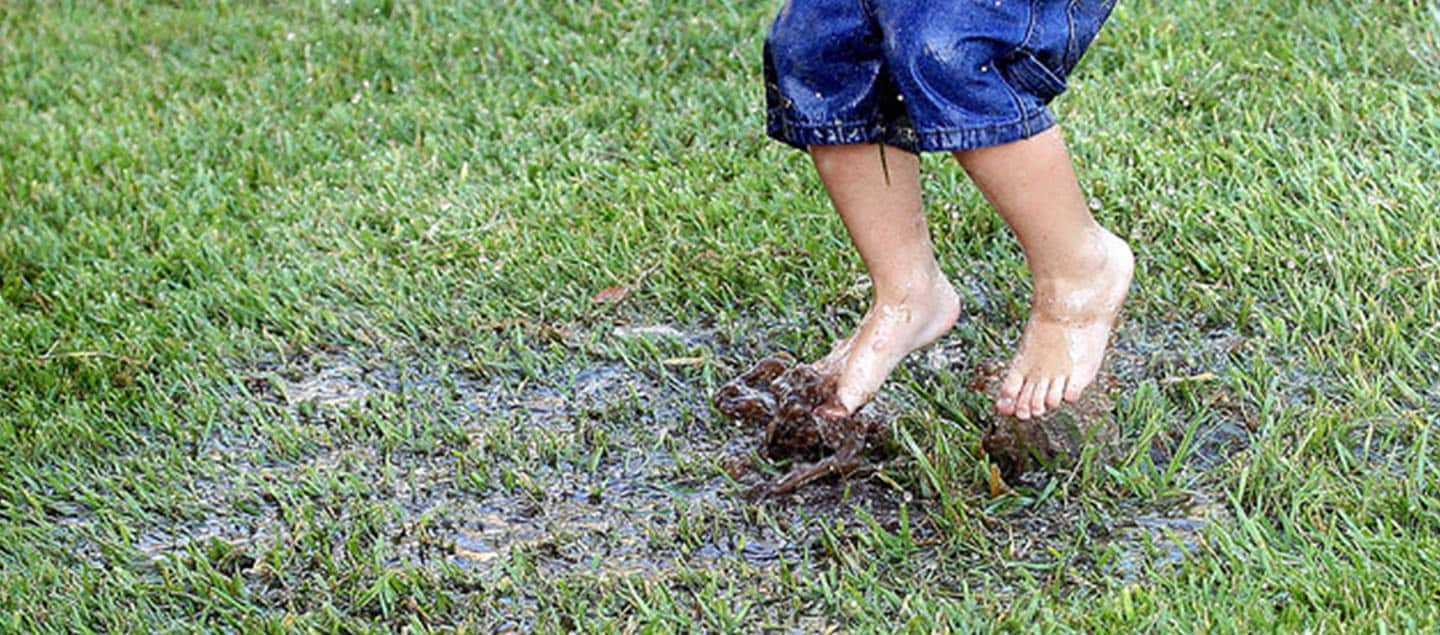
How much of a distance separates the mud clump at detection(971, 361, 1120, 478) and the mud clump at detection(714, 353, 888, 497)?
213mm

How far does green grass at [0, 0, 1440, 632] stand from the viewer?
2715mm

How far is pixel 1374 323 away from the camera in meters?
3.19

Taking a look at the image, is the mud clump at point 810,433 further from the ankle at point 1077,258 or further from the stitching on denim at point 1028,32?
the stitching on denim at point 1028,32

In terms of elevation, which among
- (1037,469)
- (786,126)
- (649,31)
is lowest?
(649,31)

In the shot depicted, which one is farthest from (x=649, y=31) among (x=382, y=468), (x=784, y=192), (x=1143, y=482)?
(x=1143, y=482)

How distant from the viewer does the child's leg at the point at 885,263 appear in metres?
2.86

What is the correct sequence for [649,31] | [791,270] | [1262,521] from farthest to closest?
[649,31] → [791,270] → [1262,521]

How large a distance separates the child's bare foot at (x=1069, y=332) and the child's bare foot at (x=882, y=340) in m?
0.20

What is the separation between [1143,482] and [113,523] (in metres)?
1.73

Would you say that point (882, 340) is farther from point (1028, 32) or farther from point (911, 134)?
point (1028, 32)

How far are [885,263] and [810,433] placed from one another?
1.06ft

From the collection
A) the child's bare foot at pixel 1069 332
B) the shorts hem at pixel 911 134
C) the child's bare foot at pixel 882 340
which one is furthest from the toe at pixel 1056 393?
the shorts hem at pixel 911 134

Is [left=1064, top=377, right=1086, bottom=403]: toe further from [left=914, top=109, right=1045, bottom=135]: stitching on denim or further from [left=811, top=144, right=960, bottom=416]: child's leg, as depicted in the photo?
[left=914, top=109, right=1045, bottom=135]: stitching on denim

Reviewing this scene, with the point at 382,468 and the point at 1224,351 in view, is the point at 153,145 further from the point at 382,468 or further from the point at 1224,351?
the point at 1224,351
